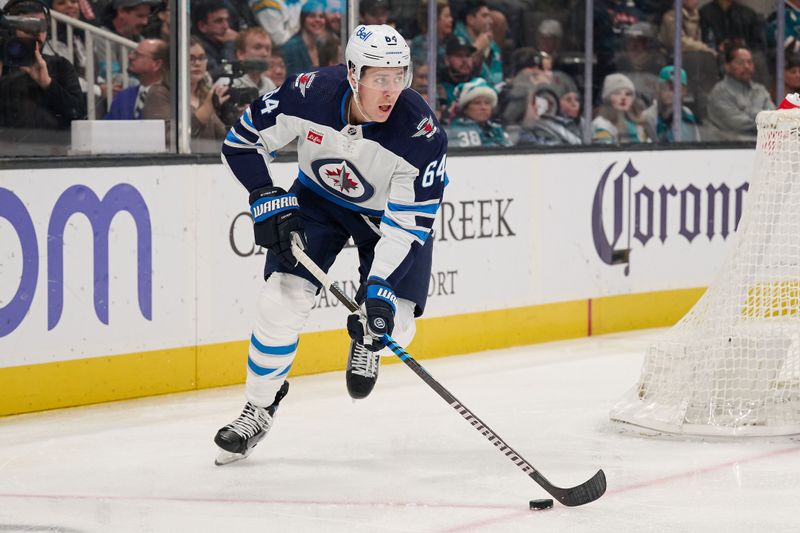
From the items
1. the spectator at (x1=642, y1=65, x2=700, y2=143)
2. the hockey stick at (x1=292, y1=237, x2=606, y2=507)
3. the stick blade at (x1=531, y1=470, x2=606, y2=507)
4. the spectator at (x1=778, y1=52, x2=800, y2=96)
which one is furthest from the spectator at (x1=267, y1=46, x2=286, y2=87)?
the spectator at (x1=778, y1=52, x2=800, y2=96)

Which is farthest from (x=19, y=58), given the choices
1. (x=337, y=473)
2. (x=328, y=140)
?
(x=337, y=473)

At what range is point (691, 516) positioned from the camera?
318cm

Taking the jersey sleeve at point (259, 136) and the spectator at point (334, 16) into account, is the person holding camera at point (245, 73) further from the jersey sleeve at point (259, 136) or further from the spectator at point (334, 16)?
the jersey sleeve at point (259, 136)

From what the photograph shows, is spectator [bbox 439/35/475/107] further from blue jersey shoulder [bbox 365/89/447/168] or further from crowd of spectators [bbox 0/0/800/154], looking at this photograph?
blue jersey shoulder [bbox 365/89/447/168]

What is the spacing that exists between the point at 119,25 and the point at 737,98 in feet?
11.6

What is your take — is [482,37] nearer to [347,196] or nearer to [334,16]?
[334,16]

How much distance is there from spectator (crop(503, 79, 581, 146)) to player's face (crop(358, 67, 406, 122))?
2.73 metres

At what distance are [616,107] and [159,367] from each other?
A: 9.15 feet

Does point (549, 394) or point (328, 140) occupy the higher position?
point (328, 140)

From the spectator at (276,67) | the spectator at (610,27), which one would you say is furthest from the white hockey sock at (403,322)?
the spectator at (610,27)

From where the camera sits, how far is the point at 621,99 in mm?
6570

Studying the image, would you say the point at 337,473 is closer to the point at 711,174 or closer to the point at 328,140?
the point at 328,140

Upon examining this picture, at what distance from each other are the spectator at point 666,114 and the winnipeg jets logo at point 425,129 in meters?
3.30

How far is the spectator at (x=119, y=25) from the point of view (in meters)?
4.68
